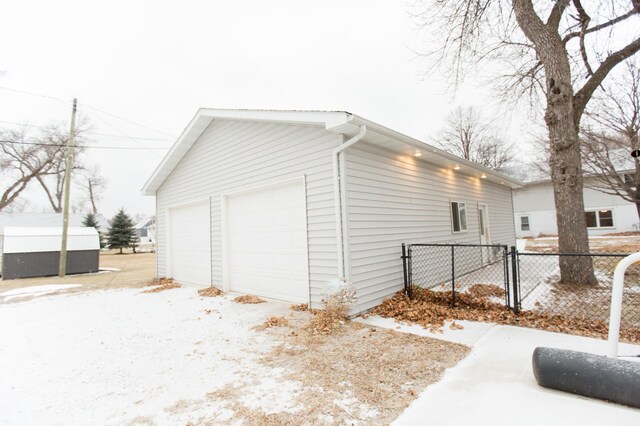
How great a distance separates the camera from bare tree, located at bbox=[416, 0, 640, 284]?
6.31 metres

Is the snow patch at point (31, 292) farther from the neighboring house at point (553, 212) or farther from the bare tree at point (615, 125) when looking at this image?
the neighboring house at point (553, 212)

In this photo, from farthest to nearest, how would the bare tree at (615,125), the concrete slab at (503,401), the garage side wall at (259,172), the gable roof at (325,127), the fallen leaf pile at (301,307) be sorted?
the bare tree at (615,125), the fallen leaf pile at (301,307), the garage side wall at (259,172), the gable roof at (325,127), the concrete slab at (503,401)

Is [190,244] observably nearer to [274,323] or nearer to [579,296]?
[274,323]

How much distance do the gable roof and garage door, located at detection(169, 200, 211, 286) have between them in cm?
150

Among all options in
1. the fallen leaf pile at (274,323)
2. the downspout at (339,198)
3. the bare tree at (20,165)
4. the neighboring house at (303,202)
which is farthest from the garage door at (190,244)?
the bare tree at (20,165)

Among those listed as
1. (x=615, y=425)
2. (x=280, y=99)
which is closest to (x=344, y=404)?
(x=615, y=425)

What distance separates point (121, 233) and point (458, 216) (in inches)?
1173

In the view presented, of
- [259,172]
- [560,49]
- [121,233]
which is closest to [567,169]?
[560,49]

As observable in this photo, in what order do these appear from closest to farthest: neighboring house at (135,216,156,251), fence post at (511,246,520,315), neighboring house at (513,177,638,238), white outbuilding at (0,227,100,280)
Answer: fence post at (511,246,520,315)
white outbuilding at (0,227,100,280)
neighboring house at (513,177,638,238)
neighboring house at (135,216,156,251)

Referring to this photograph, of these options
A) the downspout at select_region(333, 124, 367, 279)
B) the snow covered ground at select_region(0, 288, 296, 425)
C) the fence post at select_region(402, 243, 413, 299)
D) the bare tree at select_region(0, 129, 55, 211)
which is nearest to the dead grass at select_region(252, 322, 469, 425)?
the snow covered ground at select_region(0, 288, 296, 425)

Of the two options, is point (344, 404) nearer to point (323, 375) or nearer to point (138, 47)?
point (323, 375)

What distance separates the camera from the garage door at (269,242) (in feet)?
19.0

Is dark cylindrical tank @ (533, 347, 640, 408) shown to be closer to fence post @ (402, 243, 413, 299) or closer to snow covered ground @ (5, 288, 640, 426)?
snow covered ground @ (5, 288, 640, 426)

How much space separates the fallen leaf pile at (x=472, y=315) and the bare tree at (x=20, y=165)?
30.8 metres
